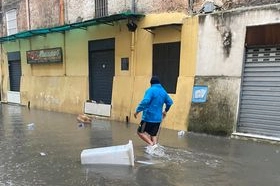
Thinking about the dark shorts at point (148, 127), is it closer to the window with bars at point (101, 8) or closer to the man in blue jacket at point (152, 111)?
the man in blue jacket at point (152, 111)

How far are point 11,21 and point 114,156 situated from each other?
55.9 ft

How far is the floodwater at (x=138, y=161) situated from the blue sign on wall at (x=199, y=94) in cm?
100

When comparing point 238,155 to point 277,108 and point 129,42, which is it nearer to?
point 277,108

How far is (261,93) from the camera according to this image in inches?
353

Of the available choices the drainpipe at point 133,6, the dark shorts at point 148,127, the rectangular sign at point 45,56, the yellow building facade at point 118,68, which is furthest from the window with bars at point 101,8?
the dark shorts at point 148,127

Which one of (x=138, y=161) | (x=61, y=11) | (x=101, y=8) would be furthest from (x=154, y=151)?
(x=61, y=11)

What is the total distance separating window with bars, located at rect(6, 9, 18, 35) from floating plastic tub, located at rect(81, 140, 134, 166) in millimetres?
15976

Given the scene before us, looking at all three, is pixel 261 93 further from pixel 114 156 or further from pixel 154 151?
pixel 114 156

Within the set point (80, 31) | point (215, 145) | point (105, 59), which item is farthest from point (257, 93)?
point (80, 31)

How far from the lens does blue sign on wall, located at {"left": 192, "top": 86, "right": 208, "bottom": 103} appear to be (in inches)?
397

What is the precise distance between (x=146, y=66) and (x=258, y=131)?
15.2ft

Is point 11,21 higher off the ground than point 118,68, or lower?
higher

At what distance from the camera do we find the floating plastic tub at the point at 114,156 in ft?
20.9

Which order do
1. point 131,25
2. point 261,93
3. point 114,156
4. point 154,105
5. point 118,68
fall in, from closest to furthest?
point 114,156, point 154,105, point 261,93, point 131,25, point 118,68
